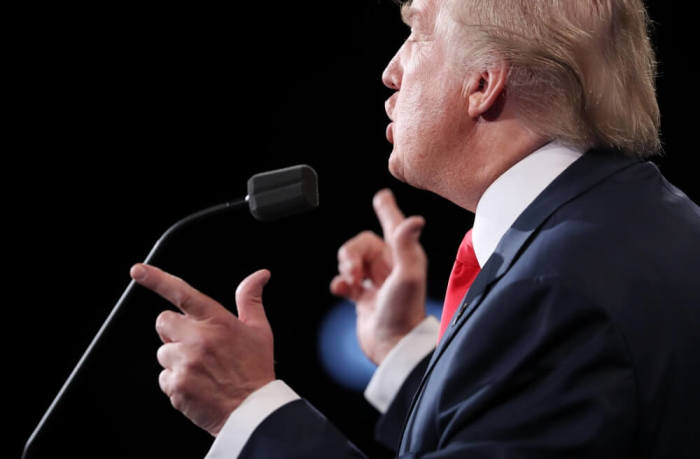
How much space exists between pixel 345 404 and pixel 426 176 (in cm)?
171

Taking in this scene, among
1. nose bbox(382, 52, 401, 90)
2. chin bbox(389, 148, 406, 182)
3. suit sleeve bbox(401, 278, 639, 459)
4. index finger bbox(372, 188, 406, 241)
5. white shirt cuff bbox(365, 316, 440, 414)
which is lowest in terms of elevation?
white shirt cuff bbox(365, 316, 440, 414)

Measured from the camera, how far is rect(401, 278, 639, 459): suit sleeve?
2.78 ft

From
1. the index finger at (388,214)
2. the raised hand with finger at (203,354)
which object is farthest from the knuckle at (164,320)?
the index finger at (388,214)

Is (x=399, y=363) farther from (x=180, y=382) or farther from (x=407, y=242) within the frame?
(x=180, y=382)

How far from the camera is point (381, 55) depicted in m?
2.74

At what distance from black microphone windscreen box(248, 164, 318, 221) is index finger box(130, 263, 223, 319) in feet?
0.53

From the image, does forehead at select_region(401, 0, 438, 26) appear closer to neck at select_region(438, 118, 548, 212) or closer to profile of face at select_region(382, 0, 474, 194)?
profile of face at select_region(382, 0, 474, 194)

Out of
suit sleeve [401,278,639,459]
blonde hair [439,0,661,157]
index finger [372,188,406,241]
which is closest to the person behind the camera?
suit sleeve [401,278,639,459]

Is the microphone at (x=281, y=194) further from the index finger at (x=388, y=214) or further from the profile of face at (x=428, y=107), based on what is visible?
the index finger at (x=388, y=214)

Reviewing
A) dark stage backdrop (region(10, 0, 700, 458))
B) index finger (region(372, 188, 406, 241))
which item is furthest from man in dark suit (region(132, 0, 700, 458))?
dark stage backdrop (region(10, 0, 700, 458))

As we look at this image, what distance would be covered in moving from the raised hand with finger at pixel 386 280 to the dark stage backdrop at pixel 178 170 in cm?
85

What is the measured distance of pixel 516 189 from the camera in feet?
3.72

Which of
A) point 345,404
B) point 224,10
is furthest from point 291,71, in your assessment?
point 345,404

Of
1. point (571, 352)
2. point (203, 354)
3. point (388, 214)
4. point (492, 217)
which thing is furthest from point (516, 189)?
point (388, 214)
